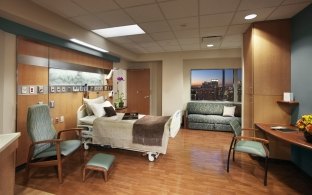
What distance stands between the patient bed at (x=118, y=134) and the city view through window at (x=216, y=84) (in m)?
3.19

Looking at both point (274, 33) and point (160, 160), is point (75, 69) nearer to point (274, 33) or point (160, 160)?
point (160, 160)

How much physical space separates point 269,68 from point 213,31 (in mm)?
1464

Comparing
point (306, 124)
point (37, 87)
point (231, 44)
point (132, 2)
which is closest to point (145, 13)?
point (132, 2)

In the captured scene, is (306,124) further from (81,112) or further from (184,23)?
(81,112)

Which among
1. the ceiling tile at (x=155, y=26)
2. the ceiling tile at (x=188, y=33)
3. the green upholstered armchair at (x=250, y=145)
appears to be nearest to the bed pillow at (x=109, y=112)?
the ceiling tile at (x=155, y=26)

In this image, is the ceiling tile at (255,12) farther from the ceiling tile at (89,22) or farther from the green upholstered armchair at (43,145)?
the green upholstered armchair at (43,145)

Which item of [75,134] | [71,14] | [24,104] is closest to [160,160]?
[75,134]

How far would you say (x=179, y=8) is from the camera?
110 inches

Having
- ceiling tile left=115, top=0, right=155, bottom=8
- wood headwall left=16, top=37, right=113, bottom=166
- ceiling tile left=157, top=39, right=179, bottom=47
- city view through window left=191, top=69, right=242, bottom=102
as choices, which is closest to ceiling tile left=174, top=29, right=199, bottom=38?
ceiling tile left=157, top=39, right=179, bottom=47

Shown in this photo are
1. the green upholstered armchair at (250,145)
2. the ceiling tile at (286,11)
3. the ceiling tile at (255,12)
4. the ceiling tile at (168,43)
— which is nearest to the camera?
the green upholstered armchair at (250,145)

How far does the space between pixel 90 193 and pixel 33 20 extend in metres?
2.71

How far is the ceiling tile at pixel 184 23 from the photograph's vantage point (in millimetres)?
3291

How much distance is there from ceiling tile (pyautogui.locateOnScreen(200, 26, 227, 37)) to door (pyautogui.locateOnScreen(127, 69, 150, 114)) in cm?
309

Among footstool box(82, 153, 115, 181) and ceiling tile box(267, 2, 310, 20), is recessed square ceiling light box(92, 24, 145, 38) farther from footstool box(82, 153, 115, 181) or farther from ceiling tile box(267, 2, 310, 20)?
footstool box(82, 153, 115, 181)
